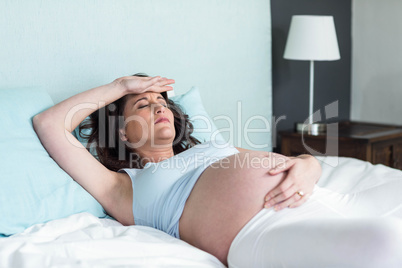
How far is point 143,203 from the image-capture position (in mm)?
1507

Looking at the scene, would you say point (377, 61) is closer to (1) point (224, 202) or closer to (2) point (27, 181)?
(1) point (224, 202)

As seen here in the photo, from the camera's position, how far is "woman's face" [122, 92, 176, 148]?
1746mm

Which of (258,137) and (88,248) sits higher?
(88,248)

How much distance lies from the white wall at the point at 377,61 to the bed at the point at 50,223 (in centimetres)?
200

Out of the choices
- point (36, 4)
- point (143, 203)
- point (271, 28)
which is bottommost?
point (143, 203)

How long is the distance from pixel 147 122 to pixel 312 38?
4.85 feet

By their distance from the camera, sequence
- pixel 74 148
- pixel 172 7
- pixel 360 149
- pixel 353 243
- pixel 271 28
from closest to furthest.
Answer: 1. pixel 353 243
2. pixel 74 148
3. pixel 172 7
4. pixel 360 149
5. pixel 271 28

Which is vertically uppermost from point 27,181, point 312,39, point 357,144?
point 312,39

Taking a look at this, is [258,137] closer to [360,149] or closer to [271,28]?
[360,149]

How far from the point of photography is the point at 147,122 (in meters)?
1.76

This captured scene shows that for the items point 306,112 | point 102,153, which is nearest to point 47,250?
point 102,153

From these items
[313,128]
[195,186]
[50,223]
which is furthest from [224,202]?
[313,128]

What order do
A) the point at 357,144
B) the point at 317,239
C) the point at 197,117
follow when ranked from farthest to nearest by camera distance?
the point at 357,144 → the point at 197,117 → the point at 317,239

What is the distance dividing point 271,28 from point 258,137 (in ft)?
2.59
